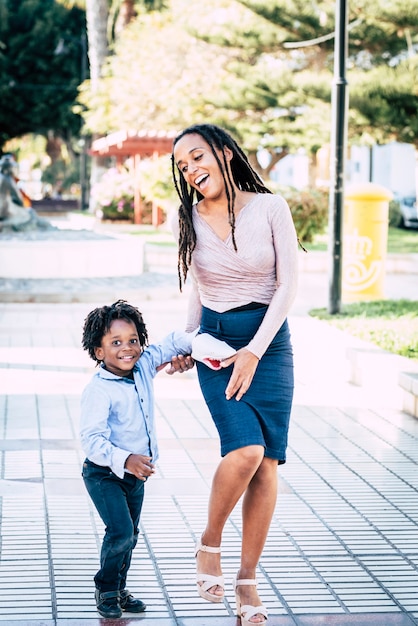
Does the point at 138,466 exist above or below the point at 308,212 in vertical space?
above

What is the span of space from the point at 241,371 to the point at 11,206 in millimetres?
15483

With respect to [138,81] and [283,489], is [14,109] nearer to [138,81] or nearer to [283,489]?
[138,81]

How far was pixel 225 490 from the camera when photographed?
3980 millimetres

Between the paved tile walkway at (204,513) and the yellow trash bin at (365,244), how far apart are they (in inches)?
189

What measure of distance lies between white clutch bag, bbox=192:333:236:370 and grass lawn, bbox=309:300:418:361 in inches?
206

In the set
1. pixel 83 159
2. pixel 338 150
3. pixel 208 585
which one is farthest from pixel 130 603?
pixel 83 159

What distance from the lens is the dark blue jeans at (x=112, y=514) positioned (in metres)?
3.96

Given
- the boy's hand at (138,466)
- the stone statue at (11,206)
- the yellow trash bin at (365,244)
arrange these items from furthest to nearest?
the stone statue at (11,206) < the yellow trash bin at (365,244) < the boy's hand at (138,466)

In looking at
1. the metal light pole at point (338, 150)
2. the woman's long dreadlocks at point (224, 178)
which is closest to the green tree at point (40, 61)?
the metal light pole at point (338, 150)

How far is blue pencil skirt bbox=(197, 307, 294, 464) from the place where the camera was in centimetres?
394

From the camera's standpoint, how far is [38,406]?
26.3ft

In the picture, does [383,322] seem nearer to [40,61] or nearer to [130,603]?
[130,603]

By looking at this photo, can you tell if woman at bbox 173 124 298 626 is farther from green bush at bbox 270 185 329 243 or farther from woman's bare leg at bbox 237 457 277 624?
green bush at bbox 270 185 329 243

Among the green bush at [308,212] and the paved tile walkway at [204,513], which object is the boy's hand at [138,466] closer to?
the paved tile walkway at [204,513]
